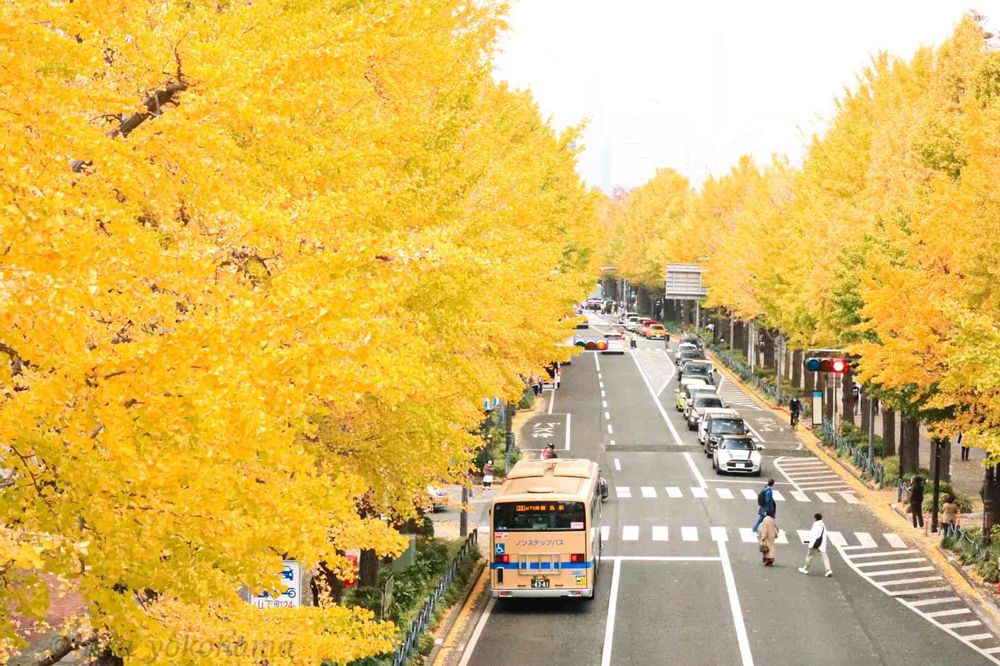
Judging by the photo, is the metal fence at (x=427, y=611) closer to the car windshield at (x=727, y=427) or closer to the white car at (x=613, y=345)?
the car windshield at (x=727, y=427)

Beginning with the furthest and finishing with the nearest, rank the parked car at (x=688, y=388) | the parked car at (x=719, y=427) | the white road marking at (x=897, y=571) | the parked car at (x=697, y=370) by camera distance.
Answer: the parked car at (x=697, y=370)
the parked car at (x=688, y=388)
the parked car at (x=719, y=427)
the white road marking at (x=897, y=571)

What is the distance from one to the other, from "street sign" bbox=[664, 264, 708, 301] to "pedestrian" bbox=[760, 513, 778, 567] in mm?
63165

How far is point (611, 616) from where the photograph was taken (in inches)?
1007

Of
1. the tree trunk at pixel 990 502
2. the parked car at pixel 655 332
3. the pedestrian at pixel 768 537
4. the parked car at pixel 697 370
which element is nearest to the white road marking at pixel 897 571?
the tree trunk at pixel 990 502

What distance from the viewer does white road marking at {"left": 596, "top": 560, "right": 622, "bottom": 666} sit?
22547 mm

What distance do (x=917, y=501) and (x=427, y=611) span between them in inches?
701

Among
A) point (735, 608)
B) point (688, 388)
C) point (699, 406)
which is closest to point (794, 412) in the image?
point (699, 406)

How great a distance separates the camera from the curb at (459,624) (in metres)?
22.7

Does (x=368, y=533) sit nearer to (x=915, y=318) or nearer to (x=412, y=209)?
(x=412, y=209)

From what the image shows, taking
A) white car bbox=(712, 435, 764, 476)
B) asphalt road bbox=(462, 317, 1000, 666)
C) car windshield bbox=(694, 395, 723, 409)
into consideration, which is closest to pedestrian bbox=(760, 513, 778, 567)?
asphalt road bbox=(462, 317, 1000, 666)

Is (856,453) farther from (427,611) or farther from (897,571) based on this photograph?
(427,611)

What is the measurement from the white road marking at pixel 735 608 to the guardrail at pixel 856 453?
12.7m

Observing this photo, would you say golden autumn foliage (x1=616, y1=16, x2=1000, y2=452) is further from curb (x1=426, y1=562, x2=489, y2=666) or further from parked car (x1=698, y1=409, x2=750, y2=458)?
curb (x1=426, y1=562, x2=489, y2=666)

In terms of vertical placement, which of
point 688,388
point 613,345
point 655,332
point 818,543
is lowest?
point 818,543
